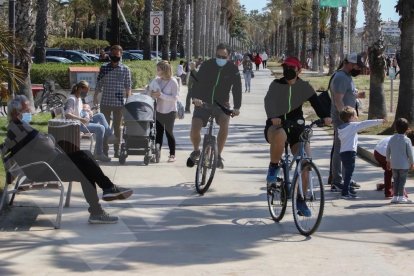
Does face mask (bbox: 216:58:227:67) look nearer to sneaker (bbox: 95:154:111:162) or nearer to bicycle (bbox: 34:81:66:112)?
sneaker (bbox: 95:154:111:162)

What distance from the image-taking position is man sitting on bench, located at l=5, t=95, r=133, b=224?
8211 millimetres

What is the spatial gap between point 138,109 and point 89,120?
2.55 ft

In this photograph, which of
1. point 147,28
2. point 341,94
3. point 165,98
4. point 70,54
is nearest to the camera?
point 341,94

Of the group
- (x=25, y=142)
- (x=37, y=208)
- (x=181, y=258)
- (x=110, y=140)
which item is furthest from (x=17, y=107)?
(x=110, y=140)

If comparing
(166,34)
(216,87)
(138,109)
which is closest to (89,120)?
(138,109)

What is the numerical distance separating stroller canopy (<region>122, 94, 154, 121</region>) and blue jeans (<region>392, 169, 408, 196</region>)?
14.7 feet

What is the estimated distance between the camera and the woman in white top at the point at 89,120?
1214 centimetres

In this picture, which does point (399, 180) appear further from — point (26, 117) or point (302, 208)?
A: point (26, 117)

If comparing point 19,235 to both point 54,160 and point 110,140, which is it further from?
point 110,140

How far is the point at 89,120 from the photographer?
12.6 metres

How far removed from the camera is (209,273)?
6535 millimetres

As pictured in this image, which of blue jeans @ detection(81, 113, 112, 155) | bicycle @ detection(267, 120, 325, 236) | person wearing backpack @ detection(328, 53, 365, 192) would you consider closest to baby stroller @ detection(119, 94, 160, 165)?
blue jeans @ detection(81, 113, 112, 155)

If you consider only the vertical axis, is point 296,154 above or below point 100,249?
above

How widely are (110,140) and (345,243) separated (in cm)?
629
